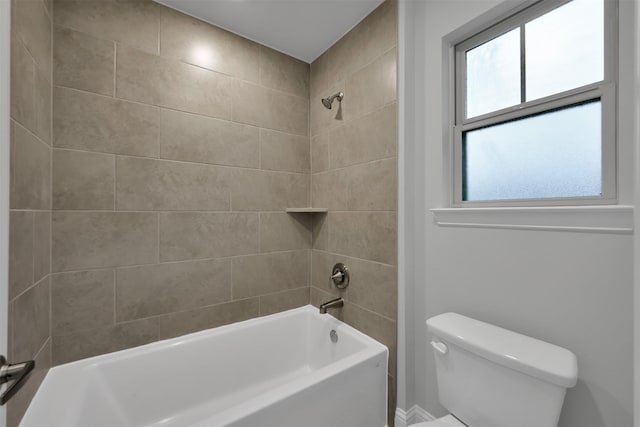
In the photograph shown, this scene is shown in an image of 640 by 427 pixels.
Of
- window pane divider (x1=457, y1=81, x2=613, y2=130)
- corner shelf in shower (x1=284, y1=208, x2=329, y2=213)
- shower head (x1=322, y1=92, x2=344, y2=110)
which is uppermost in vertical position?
shower head (x1=322, y1=92, x2=344, y2=110)

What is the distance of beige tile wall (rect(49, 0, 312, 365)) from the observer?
132cm

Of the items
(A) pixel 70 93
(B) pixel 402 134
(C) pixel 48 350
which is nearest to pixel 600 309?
(B) pixel 402 134

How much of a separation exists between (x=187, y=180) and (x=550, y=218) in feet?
5.83

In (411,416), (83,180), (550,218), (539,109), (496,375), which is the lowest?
(411,416)

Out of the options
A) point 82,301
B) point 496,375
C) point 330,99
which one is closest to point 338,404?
point 496,375

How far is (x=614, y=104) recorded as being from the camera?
0.93 metres

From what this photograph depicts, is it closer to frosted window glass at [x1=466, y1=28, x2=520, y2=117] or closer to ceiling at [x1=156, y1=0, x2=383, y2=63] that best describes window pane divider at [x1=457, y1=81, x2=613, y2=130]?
frosted window glass at [x1=466, y1=28, x2=520, y2=117]

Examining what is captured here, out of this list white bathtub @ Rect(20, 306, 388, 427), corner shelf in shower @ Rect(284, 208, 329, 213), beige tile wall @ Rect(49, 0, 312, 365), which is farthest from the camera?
corner shelf in shower @ Rect(284, 208, 329, 213)

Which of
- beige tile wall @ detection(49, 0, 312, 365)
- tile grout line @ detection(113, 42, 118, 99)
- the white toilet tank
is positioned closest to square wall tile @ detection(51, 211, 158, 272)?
beige tile wall @ detection(49, 0, 312, 365)

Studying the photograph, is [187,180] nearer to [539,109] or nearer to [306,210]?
[306,210]

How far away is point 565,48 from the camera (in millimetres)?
1058

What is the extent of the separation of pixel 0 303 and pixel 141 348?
3.33 ft

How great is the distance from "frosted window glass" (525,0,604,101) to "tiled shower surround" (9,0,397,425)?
1.99 feet

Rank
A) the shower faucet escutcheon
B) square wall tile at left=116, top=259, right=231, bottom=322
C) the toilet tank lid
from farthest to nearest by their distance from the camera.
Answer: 1. the shower faucet escutcheon
2. square wall tile at left=116, top=259, right=231, bottom=322
3. the toilet tank lid
